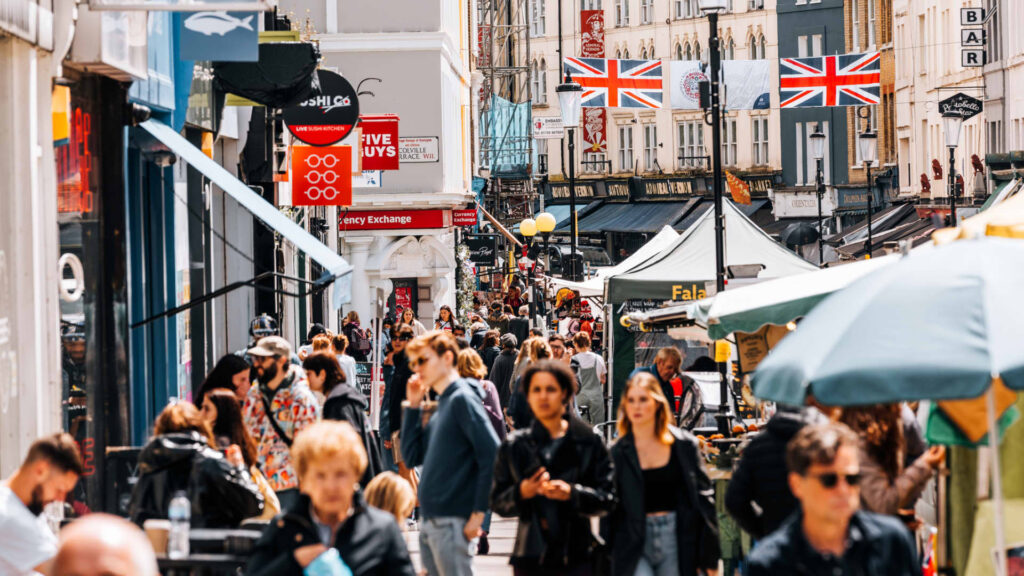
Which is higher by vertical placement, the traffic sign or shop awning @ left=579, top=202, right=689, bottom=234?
the traffic sign

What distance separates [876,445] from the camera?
7.18 m

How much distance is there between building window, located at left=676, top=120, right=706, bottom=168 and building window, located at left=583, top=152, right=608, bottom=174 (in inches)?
169

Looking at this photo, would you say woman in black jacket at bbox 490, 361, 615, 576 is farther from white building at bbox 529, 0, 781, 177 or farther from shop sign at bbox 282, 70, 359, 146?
white building at bbox 529, 0, 781, 177

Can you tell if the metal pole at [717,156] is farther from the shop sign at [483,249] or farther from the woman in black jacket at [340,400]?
the shop sign at [483,249]

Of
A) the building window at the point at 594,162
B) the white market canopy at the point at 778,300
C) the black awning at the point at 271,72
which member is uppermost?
the building window at the point at 594,162

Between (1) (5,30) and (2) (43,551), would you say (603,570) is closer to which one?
(2) (43,551)

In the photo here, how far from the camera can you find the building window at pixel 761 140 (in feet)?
232

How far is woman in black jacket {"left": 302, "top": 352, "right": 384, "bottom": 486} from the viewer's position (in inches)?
407

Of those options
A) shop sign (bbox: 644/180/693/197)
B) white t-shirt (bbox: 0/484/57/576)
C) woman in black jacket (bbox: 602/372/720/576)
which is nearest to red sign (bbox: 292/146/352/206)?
woman in black jacket (bbox: 602/372/720/576)

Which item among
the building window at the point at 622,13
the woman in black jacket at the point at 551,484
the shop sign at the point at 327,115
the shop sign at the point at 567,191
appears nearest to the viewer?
the woman in black jacket at the point at 551,484

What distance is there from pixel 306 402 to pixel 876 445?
367 cm

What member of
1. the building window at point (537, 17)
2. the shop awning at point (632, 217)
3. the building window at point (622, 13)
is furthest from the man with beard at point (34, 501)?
the building window at point (537, 17)

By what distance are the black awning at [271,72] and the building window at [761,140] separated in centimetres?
5611

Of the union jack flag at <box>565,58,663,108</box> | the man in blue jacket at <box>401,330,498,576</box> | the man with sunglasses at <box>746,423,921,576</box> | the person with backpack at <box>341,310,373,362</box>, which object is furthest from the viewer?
the union jack flag at <box>565,58,663,108</box>
